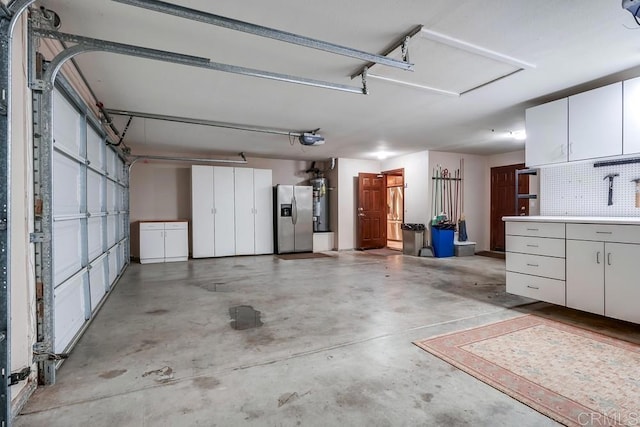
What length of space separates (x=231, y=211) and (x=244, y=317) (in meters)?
4.52

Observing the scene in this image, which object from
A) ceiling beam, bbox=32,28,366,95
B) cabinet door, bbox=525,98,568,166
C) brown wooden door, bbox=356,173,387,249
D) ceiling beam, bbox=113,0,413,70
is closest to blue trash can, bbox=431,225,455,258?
brown wooden door, bbox=356,173,387,249

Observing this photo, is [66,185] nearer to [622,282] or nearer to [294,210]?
[622,282]

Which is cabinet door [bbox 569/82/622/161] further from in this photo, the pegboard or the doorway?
the doorway

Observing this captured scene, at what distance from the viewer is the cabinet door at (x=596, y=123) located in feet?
10.1

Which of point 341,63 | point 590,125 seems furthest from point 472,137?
point 341,63

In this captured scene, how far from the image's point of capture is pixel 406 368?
2.16 metres

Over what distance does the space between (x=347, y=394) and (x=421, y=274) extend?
3.73 m

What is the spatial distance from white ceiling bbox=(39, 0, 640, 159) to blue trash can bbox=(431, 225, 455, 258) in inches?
96.2

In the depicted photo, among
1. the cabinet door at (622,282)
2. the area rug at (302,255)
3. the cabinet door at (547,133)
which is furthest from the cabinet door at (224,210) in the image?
the cabinet door at (622,282)

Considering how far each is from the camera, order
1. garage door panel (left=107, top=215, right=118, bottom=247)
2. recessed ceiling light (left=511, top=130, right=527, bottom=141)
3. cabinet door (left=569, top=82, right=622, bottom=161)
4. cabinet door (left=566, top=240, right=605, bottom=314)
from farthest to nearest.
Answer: recessed ceiling light (left=511, top=130, right=527, bottom=141)
garage door panel (left=107, top=215, right=118, bottom=247)
cabinet door (left=569, top=82, right=622, bottom=161)
cabinet door (left=566, top=240, right=605, bottom=314)

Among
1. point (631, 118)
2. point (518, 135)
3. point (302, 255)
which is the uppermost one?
point (518, 135)

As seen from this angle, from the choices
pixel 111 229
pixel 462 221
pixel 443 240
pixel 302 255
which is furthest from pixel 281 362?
pixel 462 221

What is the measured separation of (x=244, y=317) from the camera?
3.22 metres

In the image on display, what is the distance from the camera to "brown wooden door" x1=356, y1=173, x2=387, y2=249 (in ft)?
27.7
